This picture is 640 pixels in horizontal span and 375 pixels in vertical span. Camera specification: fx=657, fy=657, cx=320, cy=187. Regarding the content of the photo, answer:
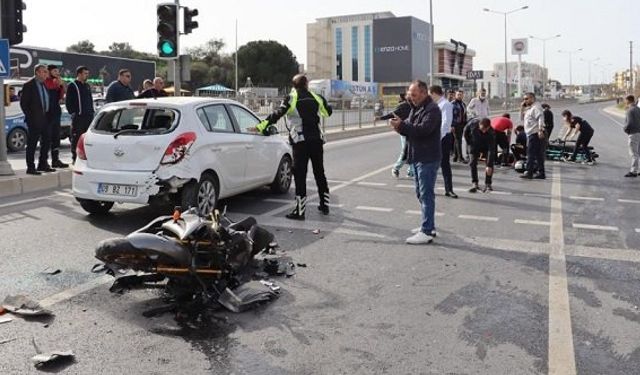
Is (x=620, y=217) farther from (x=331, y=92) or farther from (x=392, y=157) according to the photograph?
(x=331, y=92)

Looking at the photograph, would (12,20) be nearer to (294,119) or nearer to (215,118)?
(215,118)

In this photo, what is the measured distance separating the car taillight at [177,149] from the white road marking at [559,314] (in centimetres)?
432

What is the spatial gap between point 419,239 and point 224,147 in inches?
116

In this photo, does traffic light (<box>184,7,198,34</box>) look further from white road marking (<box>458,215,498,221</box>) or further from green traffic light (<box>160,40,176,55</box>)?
white road marking (<box>458,215,498,221</box>)

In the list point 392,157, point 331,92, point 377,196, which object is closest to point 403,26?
point 331,92

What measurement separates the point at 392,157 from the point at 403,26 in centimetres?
10562

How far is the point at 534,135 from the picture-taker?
43.4 ft

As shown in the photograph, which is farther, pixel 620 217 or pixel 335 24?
pixel 335 24

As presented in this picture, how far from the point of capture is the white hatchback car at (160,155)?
782cm

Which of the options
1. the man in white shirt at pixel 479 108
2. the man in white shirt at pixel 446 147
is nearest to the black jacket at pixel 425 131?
the man in white shirt at pixel 446 147

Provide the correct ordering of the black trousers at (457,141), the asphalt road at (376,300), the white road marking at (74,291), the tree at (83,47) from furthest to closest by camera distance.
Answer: the tree at (83,47) → the black trousers at (457,141) → the white road marking at (74,291) → the asphalt road at (376,300)

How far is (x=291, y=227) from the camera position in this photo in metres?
8.04

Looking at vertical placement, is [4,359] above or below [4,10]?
below

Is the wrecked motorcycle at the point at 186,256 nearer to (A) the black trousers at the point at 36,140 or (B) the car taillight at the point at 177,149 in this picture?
(B) the car taillight at the point at 177,149
